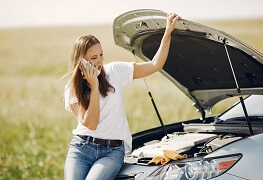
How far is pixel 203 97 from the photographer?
5875 mm

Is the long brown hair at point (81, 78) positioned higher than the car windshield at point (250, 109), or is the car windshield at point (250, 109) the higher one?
the long brown hair at point (81, 78)

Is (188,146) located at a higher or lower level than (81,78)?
lower

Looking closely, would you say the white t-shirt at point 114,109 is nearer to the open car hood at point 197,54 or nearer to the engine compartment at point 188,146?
the engine compartment at point 188,146

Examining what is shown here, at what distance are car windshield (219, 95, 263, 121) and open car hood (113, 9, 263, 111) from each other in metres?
0.17

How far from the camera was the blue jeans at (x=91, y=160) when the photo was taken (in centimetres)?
432

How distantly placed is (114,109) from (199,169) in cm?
94

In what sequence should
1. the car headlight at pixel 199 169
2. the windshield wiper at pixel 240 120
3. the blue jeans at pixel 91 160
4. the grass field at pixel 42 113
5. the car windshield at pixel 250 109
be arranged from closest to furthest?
the car headlight at pixel 199 169, the blue jeans at pixel 91 160, the windshield wiper at pixel 240 120, the car windshield at pixel 250 109, the grass field at pixel 42 113

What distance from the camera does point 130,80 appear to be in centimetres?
466

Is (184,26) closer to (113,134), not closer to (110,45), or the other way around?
(113,134)

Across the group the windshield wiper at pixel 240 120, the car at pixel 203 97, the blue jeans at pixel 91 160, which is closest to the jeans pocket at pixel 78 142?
the blue jeans at pixel 91 160

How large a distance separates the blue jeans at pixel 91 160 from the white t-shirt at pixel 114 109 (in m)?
0.09

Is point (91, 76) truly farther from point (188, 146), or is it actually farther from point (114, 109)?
point (188, 146)

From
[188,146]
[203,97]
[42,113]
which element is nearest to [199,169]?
[188,146]

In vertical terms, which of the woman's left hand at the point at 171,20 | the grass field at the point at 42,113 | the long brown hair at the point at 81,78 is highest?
the woman's left hand at the point at 171,20
